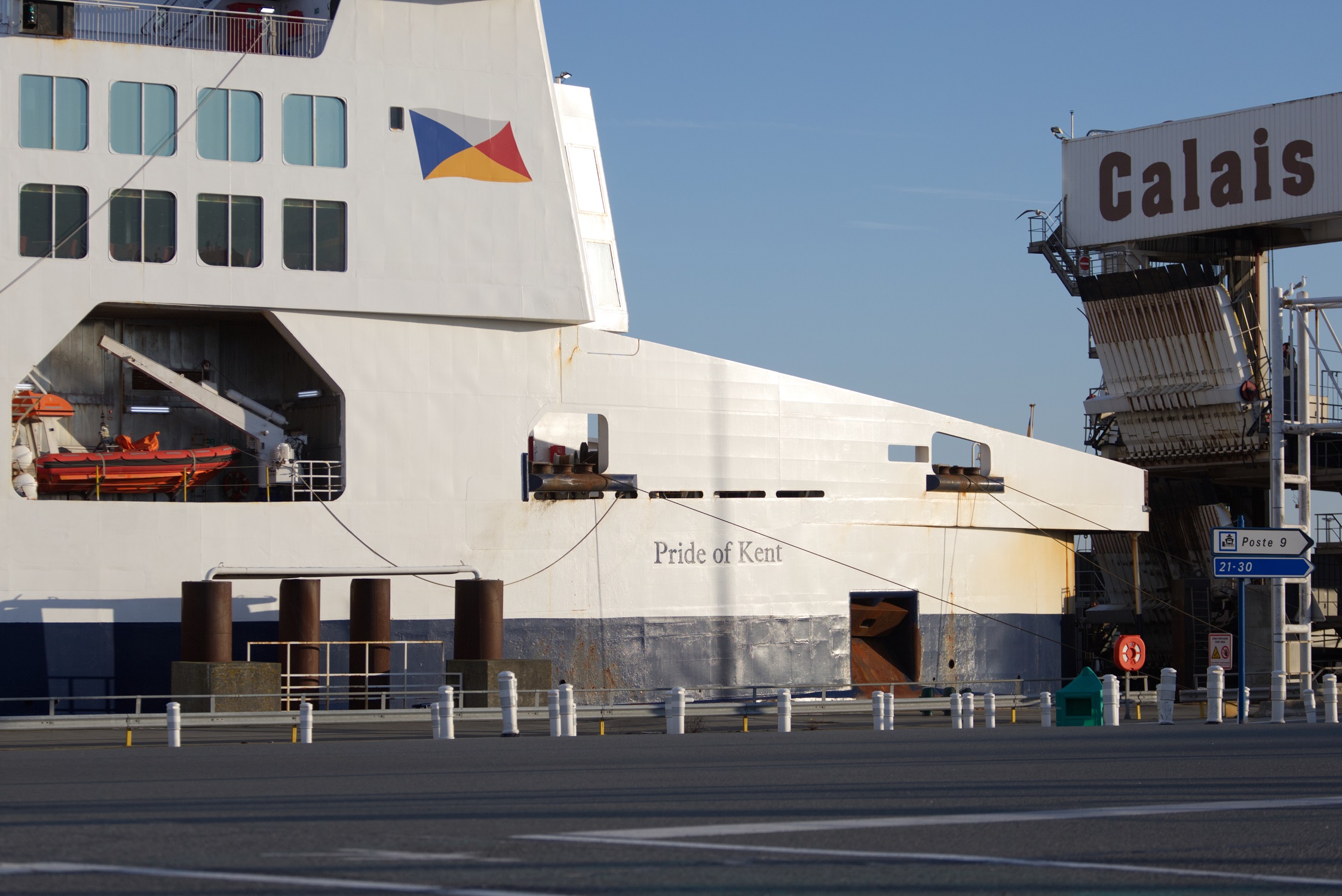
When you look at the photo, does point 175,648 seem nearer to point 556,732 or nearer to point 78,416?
point 78,416

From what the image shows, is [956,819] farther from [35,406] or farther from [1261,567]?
[35,406]

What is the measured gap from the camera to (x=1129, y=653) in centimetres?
2611

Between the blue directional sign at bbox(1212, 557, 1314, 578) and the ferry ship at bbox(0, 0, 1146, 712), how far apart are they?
982 cm

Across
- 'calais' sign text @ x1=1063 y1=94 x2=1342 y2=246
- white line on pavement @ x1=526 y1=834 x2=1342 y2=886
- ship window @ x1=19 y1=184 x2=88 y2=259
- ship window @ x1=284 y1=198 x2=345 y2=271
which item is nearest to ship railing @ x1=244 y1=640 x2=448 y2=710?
ship window @ x1=284 y1=198 x2=345 y2=271

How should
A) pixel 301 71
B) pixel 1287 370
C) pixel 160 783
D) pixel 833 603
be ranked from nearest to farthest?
pixel 160 783 < pixel 301 71 < pixel 833 603 < pixel 1287 370

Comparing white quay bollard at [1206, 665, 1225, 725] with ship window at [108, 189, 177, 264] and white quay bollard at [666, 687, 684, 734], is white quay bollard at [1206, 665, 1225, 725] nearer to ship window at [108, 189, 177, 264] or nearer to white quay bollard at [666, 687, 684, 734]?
Result: white quay bollard at [666, 687, 684, 734]

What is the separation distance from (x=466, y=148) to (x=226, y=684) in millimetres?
10218

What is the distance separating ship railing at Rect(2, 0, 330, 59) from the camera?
25078 millimetres

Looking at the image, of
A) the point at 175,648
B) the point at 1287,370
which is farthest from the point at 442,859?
the point at 1287,370

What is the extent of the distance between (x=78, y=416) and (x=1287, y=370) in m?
30.1

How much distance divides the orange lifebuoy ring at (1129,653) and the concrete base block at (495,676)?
383 inches

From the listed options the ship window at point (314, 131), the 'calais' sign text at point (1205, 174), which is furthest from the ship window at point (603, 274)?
the 'calais' sign text at point (1205, 174)

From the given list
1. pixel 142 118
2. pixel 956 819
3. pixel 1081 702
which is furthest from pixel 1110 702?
pixel 142 118

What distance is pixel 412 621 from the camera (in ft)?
84.1
